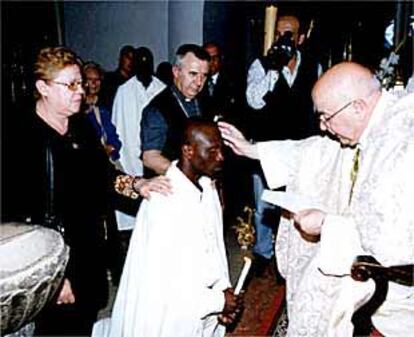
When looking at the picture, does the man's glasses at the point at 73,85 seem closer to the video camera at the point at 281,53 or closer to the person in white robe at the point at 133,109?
the video camera at the point at 281,53

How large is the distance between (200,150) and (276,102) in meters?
1.90

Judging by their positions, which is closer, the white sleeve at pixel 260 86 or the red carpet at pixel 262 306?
the red carpet at pixel 262 306

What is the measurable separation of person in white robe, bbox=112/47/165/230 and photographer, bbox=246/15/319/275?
1.21 m

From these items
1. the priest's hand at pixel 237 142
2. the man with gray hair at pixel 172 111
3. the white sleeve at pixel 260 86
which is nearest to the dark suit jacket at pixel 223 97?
the white sleeve at pixel 260 86

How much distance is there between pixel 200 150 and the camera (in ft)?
8.70

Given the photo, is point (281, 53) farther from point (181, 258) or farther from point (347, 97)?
point (181, 258)

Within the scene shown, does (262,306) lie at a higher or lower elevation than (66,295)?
Result: lower

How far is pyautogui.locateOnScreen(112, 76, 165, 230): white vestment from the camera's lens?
5.48 m

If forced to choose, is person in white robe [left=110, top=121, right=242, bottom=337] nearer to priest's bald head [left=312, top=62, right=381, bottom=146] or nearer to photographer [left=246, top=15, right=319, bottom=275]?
priest's bald head [left=312, top=62, right=381, bottom=146]

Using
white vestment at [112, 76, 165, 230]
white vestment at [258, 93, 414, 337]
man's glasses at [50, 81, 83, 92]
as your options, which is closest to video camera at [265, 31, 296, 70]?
white vestment at [112, 76, 165, 230]

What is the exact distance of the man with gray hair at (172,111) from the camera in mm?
3486

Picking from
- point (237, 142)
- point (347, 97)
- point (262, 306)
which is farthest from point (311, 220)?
point (262, 306)

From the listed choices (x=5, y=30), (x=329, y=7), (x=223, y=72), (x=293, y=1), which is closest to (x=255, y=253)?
(x=223, y=72)

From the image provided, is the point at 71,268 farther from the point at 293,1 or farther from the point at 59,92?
the point at 293,1
